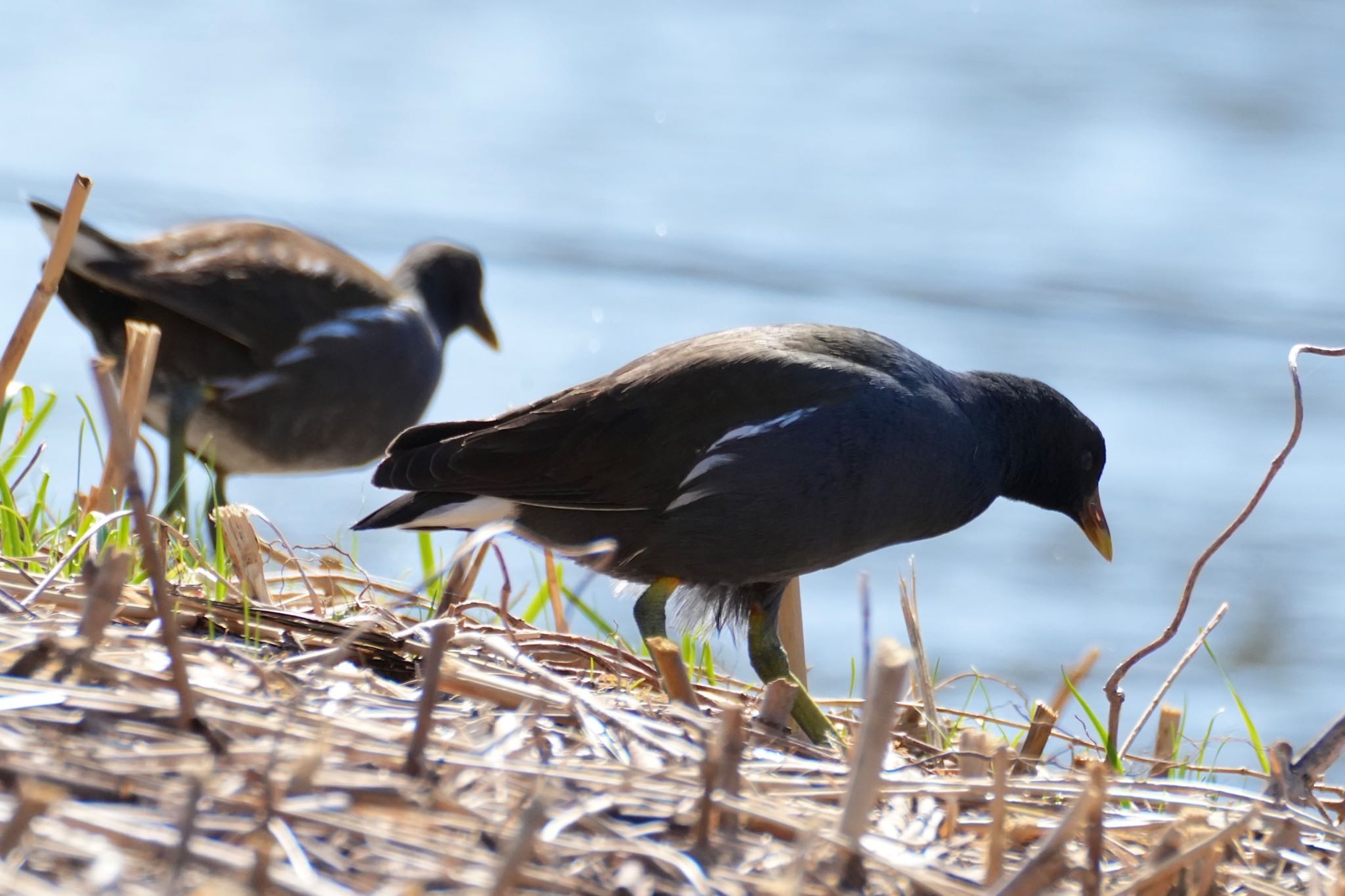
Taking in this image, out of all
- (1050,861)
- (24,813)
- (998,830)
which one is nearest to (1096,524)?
(998,830)

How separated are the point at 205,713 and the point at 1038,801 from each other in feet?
3.11

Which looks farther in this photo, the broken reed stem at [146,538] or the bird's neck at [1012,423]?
the bird's neck at [1012,423]

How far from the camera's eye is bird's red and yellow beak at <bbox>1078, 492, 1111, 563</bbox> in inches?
142

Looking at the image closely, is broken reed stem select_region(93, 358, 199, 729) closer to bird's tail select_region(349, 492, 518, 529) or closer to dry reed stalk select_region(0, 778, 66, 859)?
dry reed stalk select_region(0, 778, 66, 859)

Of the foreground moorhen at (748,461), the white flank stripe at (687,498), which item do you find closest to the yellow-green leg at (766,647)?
the foreground moorhen at (748,461)

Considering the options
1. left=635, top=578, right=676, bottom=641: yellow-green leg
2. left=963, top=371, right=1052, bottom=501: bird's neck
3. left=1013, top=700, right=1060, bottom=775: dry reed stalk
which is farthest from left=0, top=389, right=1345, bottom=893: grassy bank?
left=963, top=371, right=1052, bottom=501: bird's neck

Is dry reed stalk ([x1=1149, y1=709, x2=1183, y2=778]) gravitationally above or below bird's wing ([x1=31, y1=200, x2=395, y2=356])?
below

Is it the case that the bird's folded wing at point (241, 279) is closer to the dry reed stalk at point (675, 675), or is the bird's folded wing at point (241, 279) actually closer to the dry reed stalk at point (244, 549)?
the dry reed stalk at point (244, 549)

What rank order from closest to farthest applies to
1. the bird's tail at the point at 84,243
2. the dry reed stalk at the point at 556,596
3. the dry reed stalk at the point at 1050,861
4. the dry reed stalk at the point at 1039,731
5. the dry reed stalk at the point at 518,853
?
the dry reed stalk at the point at 518,853, the dry reed stalk at the point at 1050,861, the dry reed stalk at the point at 1039,731, the dry reed stalk at the point at 556,596, the bird's tail at the point at 84,243

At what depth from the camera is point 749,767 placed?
1.75m

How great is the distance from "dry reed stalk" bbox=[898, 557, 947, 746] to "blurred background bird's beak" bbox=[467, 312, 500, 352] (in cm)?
368

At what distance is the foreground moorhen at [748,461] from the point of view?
296 centimetres

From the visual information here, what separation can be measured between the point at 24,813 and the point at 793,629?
2.15 meters

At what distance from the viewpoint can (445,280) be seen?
5887 mm
